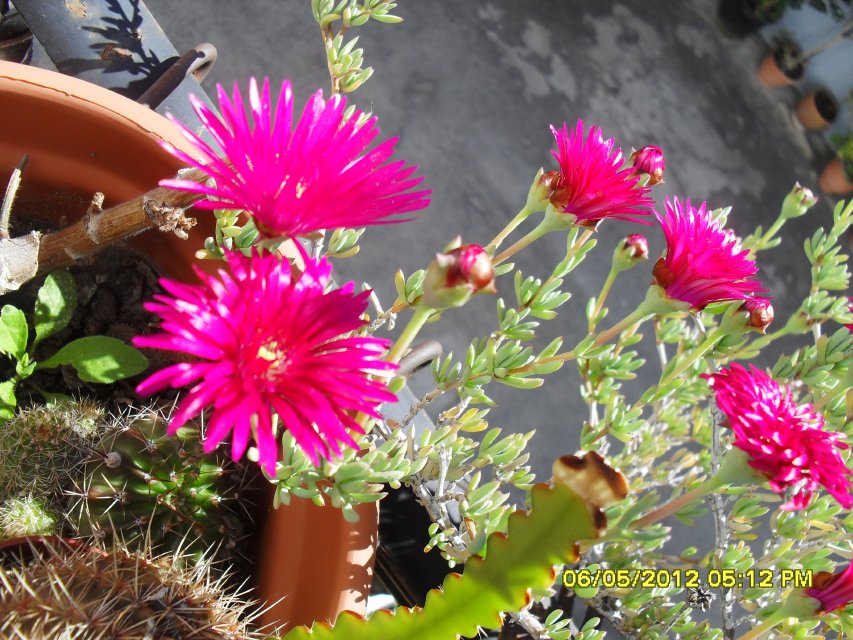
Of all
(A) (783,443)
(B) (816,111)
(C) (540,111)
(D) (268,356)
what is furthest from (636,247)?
(B) (816,111)

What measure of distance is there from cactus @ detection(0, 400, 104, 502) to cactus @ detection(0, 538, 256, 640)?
0.22ft

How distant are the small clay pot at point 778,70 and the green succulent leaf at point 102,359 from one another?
5.81 feet

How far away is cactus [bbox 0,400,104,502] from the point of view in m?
0.50

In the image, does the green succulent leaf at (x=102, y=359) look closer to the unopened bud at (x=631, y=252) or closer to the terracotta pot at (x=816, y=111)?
the unopened bud at (x=631, y=252)

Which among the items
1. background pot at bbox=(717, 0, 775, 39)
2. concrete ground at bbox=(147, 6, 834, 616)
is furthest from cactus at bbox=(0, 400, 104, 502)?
background pot at bbox=(717, 0, 775, 39)

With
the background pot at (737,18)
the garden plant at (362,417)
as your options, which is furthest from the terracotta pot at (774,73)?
the garden plant at (362,417)

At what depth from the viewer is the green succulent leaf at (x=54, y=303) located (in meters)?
0.55

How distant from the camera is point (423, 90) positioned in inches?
52.1

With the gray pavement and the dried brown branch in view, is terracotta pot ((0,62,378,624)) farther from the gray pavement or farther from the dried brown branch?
the gray pavement

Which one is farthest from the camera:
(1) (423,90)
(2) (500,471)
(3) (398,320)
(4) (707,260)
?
(1) (423,90)

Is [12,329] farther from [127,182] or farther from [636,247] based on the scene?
[636,247]

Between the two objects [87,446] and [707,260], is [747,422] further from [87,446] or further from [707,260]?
[87,446]

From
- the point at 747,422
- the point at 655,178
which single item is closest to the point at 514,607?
the point at 747,422

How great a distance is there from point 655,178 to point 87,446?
413mm
